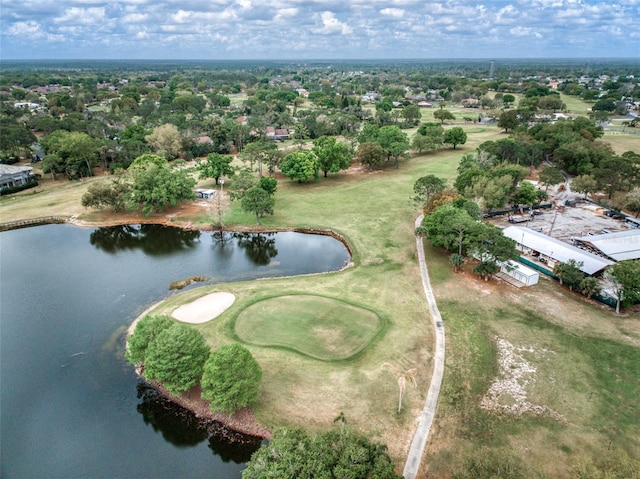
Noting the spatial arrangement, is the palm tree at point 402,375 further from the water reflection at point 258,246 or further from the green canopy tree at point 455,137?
the green canopy tree at point 455,137

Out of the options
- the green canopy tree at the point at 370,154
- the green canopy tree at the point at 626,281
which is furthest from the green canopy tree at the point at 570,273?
the green canopy tree at the point at 370,154

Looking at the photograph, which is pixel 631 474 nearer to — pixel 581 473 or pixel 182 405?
pixel 581 473

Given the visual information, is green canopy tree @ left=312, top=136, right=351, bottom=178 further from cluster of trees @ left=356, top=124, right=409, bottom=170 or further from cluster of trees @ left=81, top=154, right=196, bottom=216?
cluster of trees @ left=81, top=154, right=196, bottom=216

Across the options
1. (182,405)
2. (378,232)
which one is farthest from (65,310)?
(378,232)

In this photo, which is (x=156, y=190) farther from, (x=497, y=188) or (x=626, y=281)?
(x=626, y=281)

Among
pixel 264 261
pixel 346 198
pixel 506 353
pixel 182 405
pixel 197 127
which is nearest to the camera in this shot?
pixel 182 405

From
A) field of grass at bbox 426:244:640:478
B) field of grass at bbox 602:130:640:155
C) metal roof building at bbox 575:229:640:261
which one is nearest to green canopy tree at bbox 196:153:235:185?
field of grass at bbox 426:244:640:478

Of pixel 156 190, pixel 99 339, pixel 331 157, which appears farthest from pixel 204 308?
pixel 331 157
